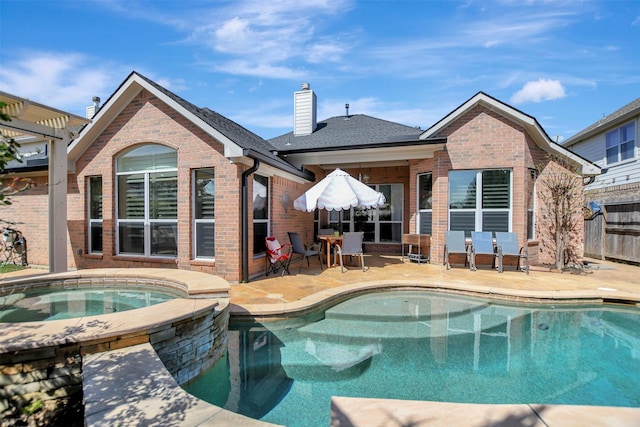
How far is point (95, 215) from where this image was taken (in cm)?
981

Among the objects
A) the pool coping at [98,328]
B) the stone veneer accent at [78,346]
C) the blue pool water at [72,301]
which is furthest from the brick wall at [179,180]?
the stone veneer accent at [78,346]

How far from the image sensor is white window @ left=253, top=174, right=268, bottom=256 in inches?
347

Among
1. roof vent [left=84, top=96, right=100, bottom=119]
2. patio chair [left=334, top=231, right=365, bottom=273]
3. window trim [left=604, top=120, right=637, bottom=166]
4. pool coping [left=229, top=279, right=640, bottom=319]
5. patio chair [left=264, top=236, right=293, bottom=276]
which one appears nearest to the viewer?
pool coping [left=229, top=279, right=640, bottom=319]

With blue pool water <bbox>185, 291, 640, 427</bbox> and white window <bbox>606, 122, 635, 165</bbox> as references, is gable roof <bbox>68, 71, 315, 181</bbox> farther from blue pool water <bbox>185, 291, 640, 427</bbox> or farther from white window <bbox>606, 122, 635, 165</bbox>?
white window <bbox>606, 122, 635, 165</bbox>

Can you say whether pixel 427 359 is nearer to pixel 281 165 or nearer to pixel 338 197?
pixel 338 197

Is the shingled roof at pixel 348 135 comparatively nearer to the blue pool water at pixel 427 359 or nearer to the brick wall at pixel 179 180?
the brick wall at pixel 179 180

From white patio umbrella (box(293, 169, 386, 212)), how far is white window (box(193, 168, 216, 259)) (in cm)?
260

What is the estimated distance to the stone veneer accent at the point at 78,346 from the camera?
2.69 meters

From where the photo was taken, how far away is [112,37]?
8.77m

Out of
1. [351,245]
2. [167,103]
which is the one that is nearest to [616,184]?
[351,245]

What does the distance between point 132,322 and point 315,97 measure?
14.2 meters

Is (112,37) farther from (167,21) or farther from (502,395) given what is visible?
(502,395)

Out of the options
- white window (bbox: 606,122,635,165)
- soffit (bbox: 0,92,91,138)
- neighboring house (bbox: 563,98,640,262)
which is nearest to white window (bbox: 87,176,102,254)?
soffit (bbox: 0,92,91,138)

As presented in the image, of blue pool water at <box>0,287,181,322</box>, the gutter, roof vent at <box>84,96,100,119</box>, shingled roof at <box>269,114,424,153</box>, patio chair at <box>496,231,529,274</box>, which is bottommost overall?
blue pool water at <box>0,287,181,322</box>
